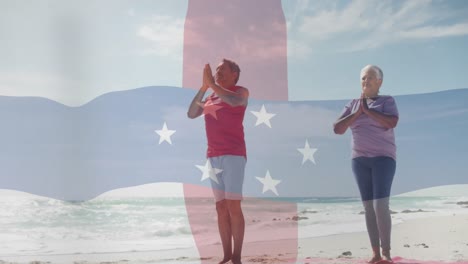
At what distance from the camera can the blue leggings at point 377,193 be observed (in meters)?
2.41

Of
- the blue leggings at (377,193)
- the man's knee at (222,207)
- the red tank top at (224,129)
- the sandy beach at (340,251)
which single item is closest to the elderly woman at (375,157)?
the blue leggings at (377,193)

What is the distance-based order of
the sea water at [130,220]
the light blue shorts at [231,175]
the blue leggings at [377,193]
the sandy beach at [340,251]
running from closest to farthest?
the light blue shorts at [231,175]
the blue leggings at [377,193]
the sandy beach at [340,251]
the sea water at [130,220]

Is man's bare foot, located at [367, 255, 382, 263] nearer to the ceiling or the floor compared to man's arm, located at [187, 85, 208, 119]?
nearer to the floor

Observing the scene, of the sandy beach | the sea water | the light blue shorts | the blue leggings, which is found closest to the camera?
the light blue shorts

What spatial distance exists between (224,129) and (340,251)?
92cm

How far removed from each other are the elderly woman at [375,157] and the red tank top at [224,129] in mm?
532

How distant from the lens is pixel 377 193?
7.90 feet

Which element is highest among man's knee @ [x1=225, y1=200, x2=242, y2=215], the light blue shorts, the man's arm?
the man's arm

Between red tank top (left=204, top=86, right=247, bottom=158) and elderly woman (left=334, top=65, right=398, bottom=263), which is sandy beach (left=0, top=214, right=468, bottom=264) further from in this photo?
red tank top (left=204, top=86, right=247, bottom=158)

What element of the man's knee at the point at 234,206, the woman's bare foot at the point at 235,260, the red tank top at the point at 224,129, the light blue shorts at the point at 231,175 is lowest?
the woman's bare foot at the point at 235,260

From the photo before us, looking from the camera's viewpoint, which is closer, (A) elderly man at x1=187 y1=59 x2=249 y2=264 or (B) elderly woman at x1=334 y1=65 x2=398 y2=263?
(A) elderly man at x1=187 y1=59 x2=249 y2=264

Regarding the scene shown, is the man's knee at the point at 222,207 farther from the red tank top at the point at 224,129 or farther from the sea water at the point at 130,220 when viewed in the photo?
the sea water at the point at 130,220

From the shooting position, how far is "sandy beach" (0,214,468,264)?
103 inches

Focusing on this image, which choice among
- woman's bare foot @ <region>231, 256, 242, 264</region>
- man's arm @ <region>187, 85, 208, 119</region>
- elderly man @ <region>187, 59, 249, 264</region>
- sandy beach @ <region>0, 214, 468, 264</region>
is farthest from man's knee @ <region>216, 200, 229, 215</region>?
man's arm @ <region>187, 85, 208, 119</region>
